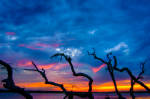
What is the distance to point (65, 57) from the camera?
12.7m

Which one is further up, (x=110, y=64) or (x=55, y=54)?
(x=55, y=54)

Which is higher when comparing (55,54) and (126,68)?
(55,54)

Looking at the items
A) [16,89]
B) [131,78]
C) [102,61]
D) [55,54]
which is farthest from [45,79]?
[131,78]

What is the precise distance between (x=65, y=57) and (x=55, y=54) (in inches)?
39.3

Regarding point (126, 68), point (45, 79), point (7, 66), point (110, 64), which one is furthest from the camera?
point (110, 64)

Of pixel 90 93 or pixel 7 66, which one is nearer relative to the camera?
pixel 7 66

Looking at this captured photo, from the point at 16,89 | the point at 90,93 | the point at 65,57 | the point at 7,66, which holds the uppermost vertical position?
the point at 65,57

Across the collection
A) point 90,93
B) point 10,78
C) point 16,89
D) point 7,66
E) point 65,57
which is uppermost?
point 65,57

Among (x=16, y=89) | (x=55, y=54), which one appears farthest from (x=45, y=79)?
(x=16, y=89)

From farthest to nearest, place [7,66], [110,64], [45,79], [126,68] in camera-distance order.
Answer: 1. [110,64]
2. [126,68]
3. [45,79]
4. [7,66]

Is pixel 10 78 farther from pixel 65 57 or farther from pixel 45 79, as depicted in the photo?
pixel 65 57

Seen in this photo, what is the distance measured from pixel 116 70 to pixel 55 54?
5.23m

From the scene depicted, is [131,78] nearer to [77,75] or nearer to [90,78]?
[90,78]

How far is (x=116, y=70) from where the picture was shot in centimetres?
1368
